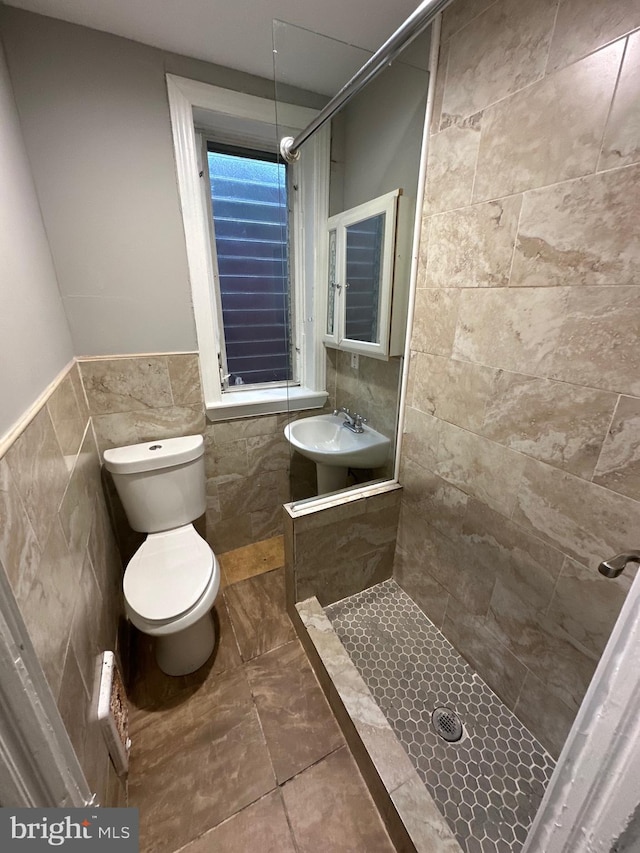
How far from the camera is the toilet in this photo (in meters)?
1.22

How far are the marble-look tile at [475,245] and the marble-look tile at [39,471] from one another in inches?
51.3

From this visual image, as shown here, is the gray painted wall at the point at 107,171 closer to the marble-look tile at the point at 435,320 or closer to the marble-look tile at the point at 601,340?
the marble-look tile at the point at 435,320

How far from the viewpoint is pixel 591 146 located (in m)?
0.78

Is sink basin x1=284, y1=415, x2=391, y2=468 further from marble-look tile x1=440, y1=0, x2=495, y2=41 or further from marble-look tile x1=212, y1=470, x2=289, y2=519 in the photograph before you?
marble-look tile x1=440, y1=0, x2=495, y2=41

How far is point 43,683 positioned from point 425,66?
1949 mm

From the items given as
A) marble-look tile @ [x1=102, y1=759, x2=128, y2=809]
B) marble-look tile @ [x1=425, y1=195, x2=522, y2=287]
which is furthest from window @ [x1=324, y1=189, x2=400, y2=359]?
marble-look tile @ [x1=102, y1=759, x2=128, y2=809]

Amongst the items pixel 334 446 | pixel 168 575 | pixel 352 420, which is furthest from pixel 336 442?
→ pixel 168 575

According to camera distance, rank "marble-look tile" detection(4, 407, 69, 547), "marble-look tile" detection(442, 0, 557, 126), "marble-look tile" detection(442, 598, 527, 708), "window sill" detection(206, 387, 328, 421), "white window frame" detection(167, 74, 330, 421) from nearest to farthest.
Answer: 1. "marble-look tile" detection(4, 407, 69, 547)
2. "marble-look tile" detection(442, 0, 557, 126)
3. "marble-look tile" detection(442, 598, 527, 708)
4. "white window frame" detection(167, 74, 330, 421)
5. "window sill" detection(206, 387, 328, 421)

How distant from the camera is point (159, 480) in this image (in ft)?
4.98

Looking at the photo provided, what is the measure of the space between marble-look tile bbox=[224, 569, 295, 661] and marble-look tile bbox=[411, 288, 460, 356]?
4.63ft

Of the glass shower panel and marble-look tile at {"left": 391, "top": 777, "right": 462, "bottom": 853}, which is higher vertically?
the glass shower panel

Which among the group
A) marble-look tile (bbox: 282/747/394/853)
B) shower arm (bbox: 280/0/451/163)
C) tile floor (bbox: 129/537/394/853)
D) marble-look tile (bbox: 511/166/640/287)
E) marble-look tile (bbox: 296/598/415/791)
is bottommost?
marble-look tile (bbox: 282/747/394/853)

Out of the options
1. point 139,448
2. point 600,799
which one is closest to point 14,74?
point 139,448

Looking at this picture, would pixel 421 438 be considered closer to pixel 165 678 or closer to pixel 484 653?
pixel 484 653
